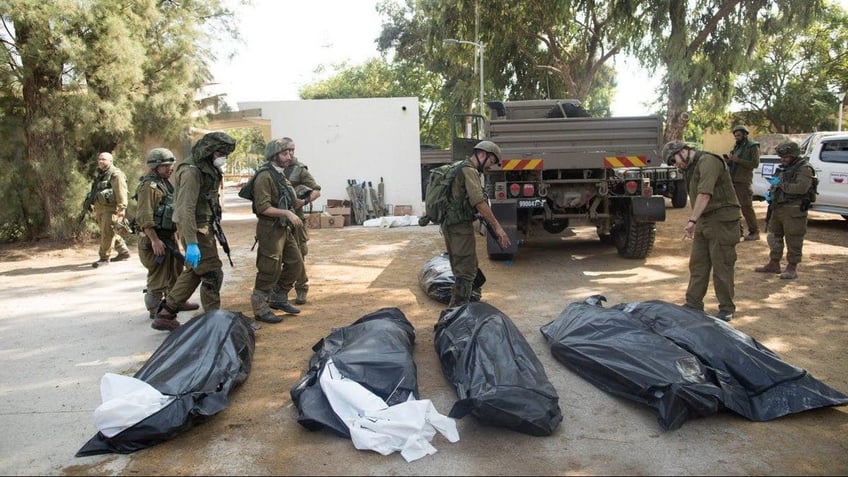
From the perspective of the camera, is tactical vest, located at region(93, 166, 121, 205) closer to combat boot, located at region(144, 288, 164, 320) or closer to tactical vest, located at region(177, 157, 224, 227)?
combat boot, located at region(144, 288, 164, 320)

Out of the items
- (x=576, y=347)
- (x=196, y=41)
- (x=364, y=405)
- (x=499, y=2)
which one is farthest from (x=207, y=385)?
(x=499, y=2)

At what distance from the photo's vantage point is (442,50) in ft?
56.9

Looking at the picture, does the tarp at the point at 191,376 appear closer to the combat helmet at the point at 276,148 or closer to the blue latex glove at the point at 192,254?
the blue latex glove at the point at 192,254

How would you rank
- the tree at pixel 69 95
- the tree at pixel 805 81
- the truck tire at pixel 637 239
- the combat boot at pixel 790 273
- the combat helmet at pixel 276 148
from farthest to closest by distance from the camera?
the tree at pixel 805 81, the tree at pixel 69 95, the truck tire at pixel 637 239, the combat boot at pixel 790 273, the combat helmet at pixel 276 148

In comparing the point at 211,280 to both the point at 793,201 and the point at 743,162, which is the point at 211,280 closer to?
the point at 793,201

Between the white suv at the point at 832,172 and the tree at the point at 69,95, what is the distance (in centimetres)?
1145

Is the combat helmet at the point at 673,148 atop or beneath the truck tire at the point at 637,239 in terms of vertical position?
atop

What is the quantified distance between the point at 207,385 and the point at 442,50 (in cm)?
1575

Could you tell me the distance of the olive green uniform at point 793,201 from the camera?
20.2 ft

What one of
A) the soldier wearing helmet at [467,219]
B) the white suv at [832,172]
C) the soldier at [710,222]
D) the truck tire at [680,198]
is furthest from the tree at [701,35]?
the soldier wearing helmet at [467,219]

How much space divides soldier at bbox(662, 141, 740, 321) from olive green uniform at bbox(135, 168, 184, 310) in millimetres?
4304

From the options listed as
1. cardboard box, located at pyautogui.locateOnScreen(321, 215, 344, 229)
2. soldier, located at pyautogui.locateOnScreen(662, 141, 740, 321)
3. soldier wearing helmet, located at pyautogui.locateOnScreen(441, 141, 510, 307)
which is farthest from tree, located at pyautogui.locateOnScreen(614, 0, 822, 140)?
soldier wearing helmet, located at pyautogui.locateOnScreen(441, 141, 510, 307)

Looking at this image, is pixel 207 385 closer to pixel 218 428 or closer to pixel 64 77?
pixel 218 428

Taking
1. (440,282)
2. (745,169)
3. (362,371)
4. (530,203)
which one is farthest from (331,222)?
(362,371)
